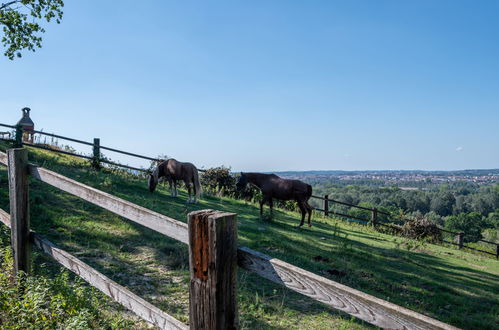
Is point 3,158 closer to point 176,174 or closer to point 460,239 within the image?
point 176,174

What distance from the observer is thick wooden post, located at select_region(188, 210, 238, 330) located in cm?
175

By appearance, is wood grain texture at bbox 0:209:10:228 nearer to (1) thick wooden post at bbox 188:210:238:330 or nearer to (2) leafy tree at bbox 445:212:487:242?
(1) thick wooden post at bbox 188:210:238:330

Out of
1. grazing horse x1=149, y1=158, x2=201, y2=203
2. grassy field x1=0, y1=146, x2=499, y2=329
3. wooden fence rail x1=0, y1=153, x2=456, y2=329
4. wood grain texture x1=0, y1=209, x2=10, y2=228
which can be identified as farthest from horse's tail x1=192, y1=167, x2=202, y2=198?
wooden fence rail x1=0, y1=153, x2=456, y2=329

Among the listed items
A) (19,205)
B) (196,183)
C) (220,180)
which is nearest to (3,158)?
(19,205)

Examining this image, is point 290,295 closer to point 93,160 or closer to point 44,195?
point 44,195

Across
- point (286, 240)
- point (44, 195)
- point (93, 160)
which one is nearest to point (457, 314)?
point (286, 240)

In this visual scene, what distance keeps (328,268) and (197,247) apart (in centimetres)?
552

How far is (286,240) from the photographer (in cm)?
880

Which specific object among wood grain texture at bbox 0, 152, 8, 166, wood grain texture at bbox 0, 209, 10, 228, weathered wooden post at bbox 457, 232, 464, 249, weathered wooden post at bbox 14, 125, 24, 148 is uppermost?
weathered wooden post at bbox 14, 125, 24, 148

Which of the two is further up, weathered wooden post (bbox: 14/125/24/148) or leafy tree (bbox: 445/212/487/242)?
weathered wooden post (bbox: 14/125/24/148)

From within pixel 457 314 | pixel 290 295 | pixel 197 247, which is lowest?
pixel 457 314

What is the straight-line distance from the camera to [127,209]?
267 cm

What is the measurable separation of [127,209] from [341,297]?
1.80m

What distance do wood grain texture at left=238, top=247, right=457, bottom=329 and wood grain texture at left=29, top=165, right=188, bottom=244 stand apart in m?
0.53
